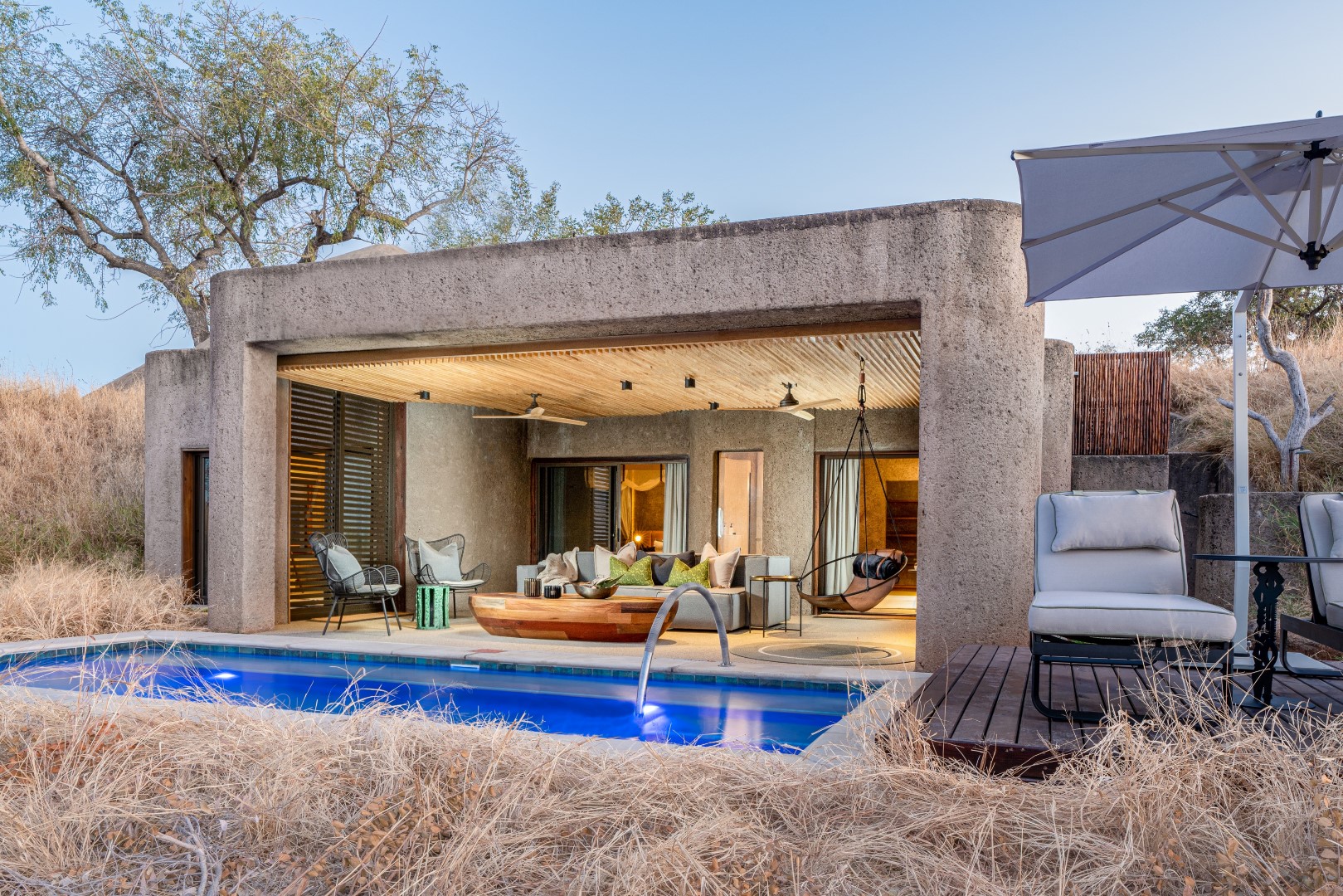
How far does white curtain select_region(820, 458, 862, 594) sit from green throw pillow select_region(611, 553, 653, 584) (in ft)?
9.60

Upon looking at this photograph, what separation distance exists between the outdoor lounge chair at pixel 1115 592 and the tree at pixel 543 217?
17.5 meters

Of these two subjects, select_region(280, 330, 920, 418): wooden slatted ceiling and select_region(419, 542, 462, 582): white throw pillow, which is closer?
select_region(280, 330, 920, 418): wooden slatted ceiling

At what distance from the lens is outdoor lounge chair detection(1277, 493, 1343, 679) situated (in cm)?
393

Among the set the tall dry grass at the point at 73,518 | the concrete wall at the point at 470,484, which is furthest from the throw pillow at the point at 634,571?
the tall dry grass at the point at 73,518

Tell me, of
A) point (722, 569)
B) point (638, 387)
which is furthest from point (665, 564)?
point (638, 387)

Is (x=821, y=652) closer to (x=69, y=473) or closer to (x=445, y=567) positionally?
(x=445, y=567)

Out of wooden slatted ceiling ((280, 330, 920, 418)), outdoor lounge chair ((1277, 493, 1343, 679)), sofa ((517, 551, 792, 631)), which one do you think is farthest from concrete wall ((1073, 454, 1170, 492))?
outdoor lounge chair ((1277, 493, 1343, 679))

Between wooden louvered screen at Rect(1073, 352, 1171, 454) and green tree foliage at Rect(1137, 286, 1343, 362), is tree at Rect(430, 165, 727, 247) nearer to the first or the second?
green tree foliage at Rect(1137, 286, 1343, 362)

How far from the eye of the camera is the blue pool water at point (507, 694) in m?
4.81

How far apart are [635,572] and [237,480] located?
391cm

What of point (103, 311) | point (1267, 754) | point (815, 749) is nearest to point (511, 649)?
point (815, 749)

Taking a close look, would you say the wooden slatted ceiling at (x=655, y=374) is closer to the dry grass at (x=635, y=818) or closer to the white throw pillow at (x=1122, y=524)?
the white throw pillow at (x=1122, y=524)

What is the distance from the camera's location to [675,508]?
12.8m

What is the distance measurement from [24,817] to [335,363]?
603 centimetres
